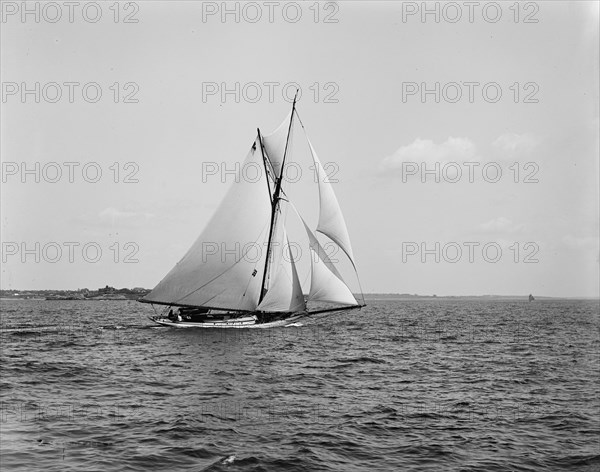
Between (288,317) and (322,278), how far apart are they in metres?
6.62

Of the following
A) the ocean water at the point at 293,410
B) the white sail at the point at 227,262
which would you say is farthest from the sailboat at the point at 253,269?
the ocean water at the point at 293,410

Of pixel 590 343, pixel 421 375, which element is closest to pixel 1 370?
pixel 421 375

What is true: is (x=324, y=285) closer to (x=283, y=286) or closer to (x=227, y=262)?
(x=283, y=286)

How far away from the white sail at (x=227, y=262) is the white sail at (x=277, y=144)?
266 cm

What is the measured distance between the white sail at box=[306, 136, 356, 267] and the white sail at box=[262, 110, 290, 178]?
623cm

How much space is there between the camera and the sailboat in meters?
47.9

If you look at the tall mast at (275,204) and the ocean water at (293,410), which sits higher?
the tall mast at (275,204)

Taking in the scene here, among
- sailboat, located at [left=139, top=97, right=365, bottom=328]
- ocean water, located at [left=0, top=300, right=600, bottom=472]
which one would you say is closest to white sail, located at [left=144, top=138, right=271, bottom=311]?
sailboat, located at [left=139, top=97, right=365, bottom=328]

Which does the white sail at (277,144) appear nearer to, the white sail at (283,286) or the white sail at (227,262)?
the white sail at (227,262)

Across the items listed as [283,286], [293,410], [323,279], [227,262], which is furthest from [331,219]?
[293,410]

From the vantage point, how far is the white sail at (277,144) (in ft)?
170

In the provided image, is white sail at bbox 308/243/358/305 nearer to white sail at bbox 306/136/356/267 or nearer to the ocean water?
white sail at bbox 306/136/356/267

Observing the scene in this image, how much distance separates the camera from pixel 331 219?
47594 mm

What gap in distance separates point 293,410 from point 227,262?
3046 centimetres
